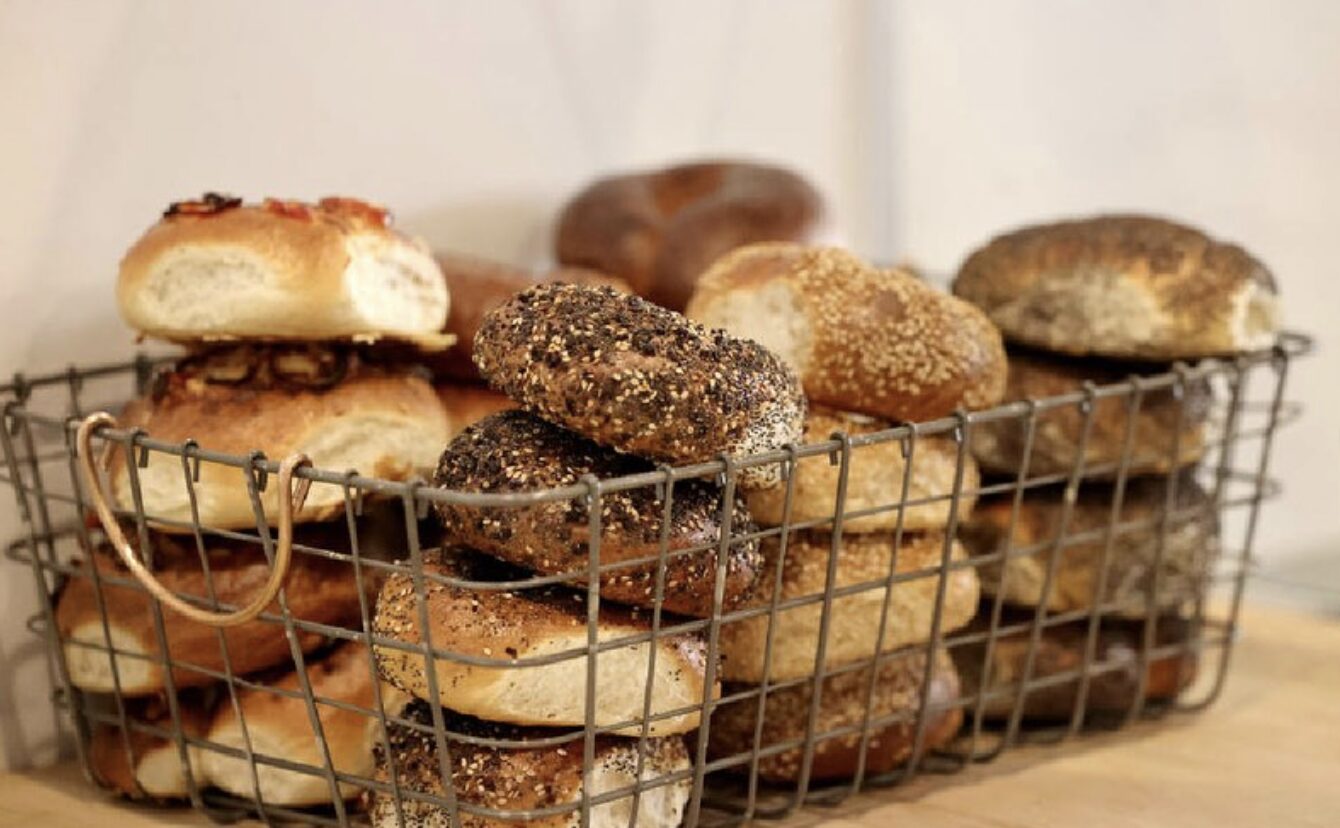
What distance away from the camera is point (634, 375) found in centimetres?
90

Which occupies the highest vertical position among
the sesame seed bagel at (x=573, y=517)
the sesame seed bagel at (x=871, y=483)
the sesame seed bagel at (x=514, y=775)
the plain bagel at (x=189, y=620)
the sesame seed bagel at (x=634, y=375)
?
the sesame seed bagel at (x=634, y=375)

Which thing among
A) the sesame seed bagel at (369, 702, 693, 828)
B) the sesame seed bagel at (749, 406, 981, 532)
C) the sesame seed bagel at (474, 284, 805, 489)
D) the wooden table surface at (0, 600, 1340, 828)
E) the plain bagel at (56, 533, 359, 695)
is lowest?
the wooden table surface at (0, 600, 1340, 828)

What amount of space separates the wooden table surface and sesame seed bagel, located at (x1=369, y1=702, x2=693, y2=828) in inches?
7.0

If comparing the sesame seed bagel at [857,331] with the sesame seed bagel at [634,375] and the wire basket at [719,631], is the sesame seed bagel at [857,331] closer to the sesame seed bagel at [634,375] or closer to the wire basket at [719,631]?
the wire basket at [719,631]

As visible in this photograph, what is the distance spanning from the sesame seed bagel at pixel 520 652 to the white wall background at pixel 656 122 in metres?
0.45

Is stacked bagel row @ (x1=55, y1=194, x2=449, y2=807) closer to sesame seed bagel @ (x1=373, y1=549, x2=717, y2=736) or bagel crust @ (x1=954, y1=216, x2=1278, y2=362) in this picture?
sesame seed bagel @ (x1=373, y1=549, x2=717, y2=736)

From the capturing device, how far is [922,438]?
116 centimetres

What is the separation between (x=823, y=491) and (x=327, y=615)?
38cm

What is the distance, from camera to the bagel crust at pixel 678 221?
58.3 inches

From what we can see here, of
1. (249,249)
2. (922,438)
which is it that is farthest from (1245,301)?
(249,249)

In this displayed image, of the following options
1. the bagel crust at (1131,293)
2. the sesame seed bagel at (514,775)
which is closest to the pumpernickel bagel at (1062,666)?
the bagel crust at (1131,293)

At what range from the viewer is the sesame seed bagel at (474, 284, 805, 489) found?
2.95 ft

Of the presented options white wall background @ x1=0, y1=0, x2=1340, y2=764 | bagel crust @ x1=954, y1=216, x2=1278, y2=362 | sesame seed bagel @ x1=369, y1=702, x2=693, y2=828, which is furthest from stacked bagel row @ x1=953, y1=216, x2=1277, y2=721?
white wall background @ x1=0, y1=0, x2=1340, y2=764

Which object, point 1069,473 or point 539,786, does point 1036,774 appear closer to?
point 1069,473
